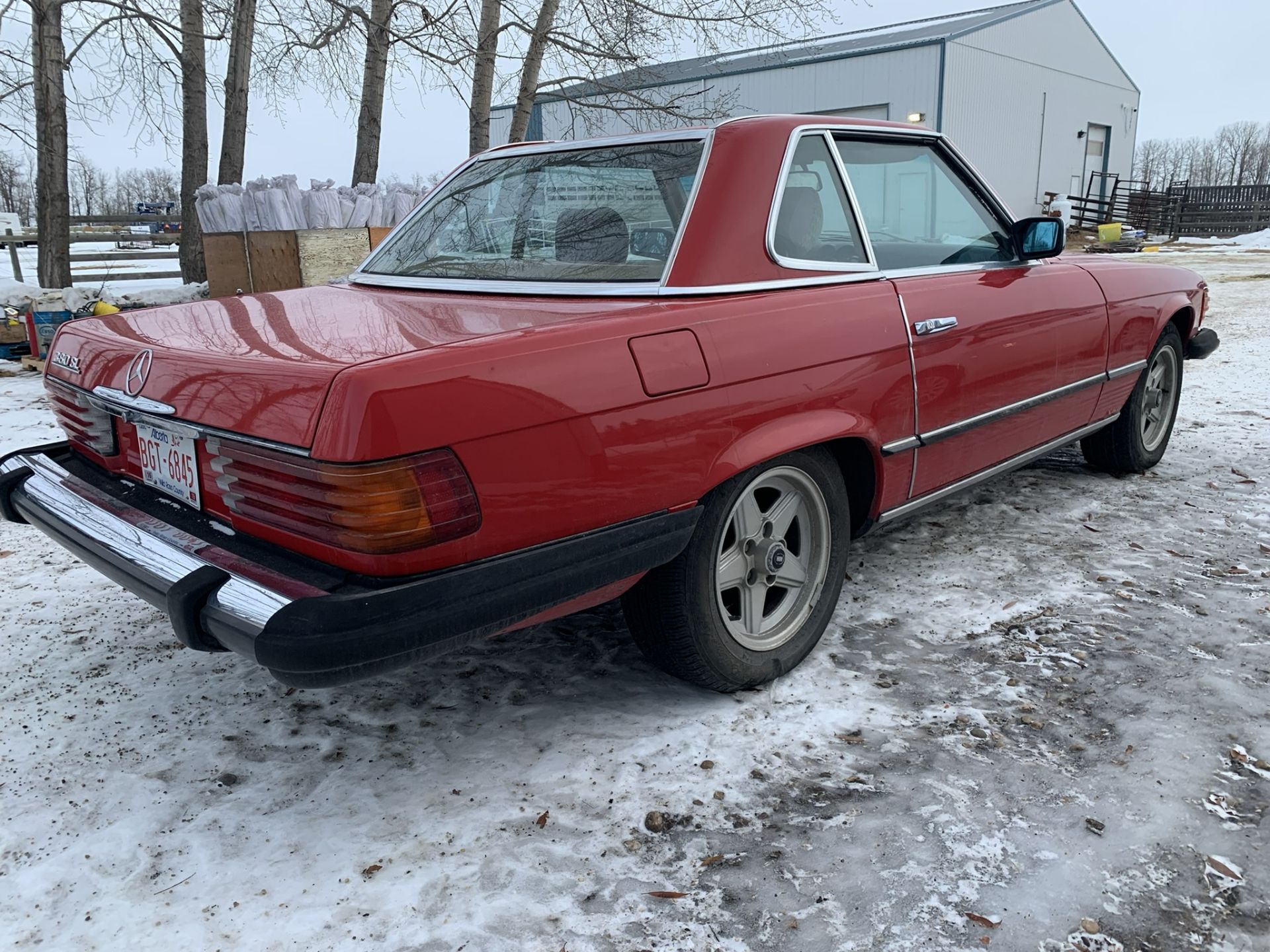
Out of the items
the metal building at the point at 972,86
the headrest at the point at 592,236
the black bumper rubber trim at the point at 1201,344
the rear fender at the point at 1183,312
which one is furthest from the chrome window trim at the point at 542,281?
the metal building at the point at 972,86

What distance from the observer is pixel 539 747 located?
245cm

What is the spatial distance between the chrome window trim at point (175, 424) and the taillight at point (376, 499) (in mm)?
29

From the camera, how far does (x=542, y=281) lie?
2.59 metres

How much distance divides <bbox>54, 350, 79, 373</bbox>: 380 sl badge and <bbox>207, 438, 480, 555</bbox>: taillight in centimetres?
101

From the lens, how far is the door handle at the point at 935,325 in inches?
114

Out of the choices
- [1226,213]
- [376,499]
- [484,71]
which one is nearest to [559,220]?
[376,499]

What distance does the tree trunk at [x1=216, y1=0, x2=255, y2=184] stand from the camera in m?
11.4

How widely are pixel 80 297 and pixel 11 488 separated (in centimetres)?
673

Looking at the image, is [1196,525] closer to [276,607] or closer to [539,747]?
[539,747]

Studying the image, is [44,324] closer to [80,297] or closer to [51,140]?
[80,297]

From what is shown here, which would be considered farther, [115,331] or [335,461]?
[115,331]

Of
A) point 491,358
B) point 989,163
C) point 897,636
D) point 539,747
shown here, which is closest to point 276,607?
point 491,358

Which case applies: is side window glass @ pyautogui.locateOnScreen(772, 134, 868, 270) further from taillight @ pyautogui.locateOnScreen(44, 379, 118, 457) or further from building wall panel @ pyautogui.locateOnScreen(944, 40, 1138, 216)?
building wall panel @ pyautogui.locateOnScreen(944, 40, 1138, 216)

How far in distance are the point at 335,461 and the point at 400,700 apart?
115 centimetres
